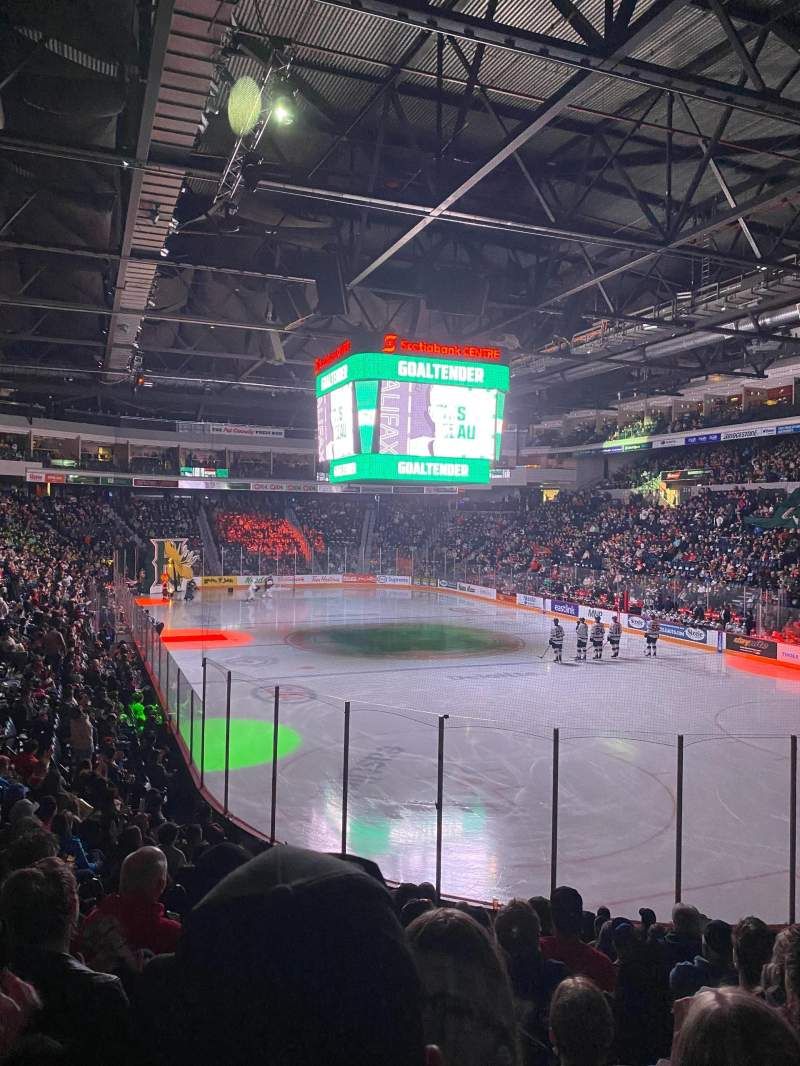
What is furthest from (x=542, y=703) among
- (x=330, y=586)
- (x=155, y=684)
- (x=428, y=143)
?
(x=330, y=586)

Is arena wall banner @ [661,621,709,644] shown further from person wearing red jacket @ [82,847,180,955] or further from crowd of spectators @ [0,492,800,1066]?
person wearing red jacket @ [82,847,180,955]

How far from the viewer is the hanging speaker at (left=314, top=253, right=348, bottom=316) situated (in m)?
15.4

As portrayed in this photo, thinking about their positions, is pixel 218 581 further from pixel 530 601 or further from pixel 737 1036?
pixel 737 1036

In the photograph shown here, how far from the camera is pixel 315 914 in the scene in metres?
1.10

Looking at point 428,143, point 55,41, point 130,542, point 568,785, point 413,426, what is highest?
point 428,143

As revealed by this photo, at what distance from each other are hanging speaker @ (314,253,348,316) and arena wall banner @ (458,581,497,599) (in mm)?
27938

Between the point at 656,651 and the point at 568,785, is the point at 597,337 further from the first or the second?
the point at 568,785

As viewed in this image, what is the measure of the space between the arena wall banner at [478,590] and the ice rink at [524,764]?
1652 centimetres

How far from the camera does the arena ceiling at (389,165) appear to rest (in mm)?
8070

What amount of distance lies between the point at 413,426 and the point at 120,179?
7.39m

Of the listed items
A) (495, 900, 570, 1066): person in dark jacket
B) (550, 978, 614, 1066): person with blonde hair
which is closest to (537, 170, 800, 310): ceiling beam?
(495, 900, 570, 1066): person in dark jacket

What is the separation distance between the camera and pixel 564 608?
1391 inches

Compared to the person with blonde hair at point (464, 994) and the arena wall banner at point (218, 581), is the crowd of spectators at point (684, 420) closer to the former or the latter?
the arena wall banner at point (218, 581)

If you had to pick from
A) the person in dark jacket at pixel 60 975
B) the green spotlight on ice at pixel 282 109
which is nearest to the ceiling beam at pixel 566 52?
the green spotlight on ice at pixel 282 109
